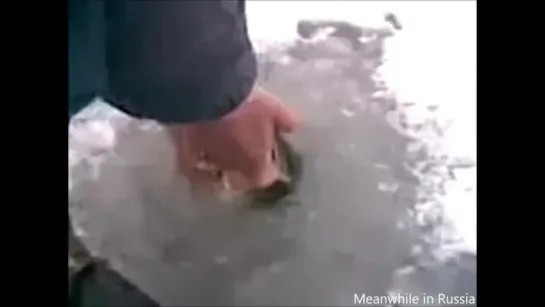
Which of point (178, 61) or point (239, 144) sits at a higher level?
point (178, 61)

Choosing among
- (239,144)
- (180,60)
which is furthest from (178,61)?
(239,144)

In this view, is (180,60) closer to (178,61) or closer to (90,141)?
(178,61)

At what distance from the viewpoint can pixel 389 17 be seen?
89cm

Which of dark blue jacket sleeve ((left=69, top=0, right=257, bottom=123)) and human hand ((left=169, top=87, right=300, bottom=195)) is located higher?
dark blue jacket sleeve ((left=69, top=0, right=257, bottom=123))

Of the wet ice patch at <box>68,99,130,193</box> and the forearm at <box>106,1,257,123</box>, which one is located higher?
the forearm at <box>106,1,257,123</box>

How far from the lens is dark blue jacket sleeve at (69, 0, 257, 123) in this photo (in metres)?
0.87

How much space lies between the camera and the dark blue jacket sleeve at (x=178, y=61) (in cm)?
87

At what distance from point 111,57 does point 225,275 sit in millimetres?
319

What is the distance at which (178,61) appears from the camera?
0.88 metres

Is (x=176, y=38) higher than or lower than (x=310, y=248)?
higher

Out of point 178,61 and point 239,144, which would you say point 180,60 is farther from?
point 239,144

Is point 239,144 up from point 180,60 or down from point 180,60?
down
